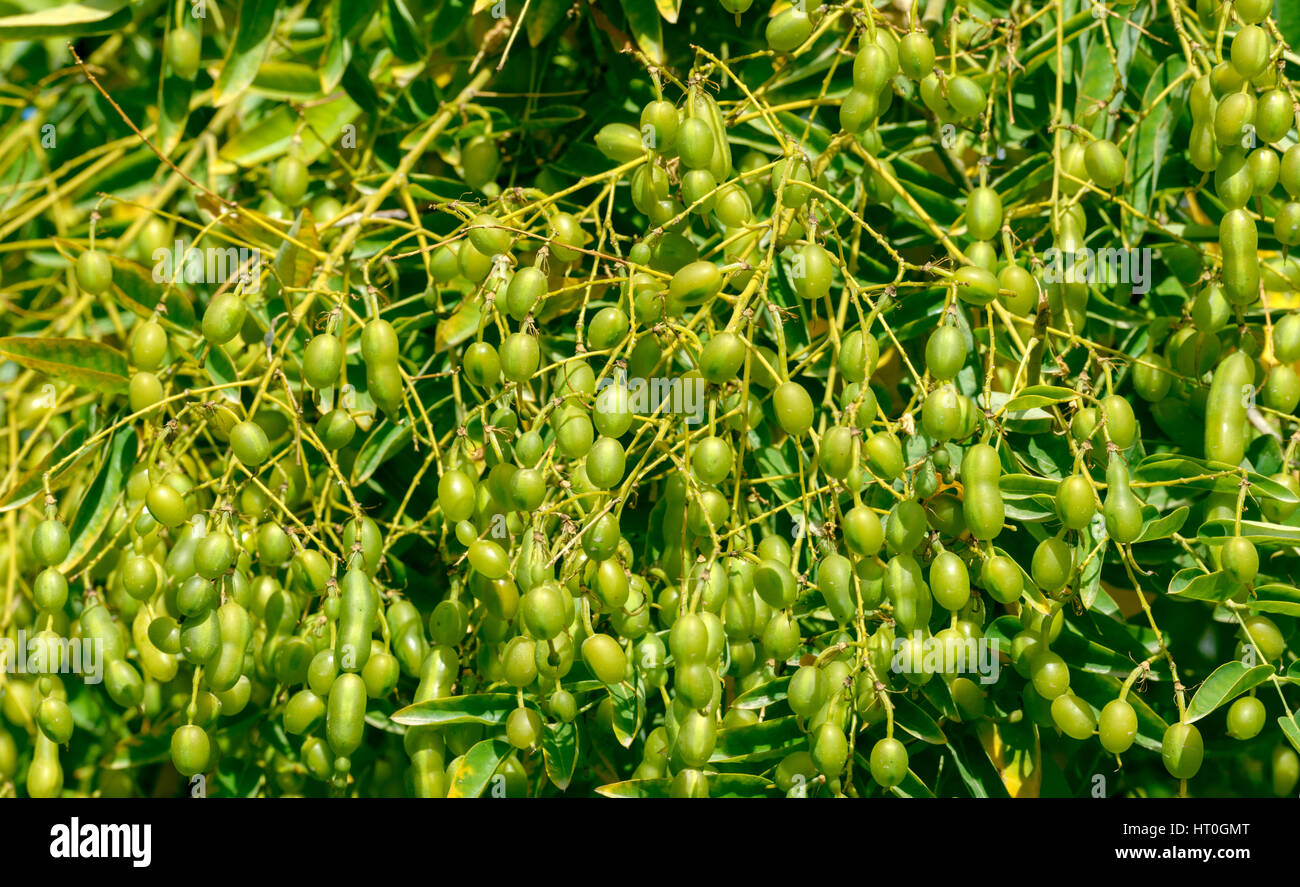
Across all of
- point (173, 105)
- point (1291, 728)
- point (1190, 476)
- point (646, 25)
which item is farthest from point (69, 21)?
point (1291, 728)

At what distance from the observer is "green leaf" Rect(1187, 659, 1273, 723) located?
675mm

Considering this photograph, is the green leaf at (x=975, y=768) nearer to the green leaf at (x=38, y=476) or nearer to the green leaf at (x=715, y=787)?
the green leaf at (x=715, y=787)

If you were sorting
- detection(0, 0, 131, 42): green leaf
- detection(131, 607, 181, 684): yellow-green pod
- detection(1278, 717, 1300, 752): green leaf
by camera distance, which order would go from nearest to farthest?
detection(1278, 717, 1300, 752): green leaf
detection(131, 607, 181, 684): yellow-green pod
detection(0, 0, 131, 42): green leaf

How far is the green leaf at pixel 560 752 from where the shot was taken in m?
0.73

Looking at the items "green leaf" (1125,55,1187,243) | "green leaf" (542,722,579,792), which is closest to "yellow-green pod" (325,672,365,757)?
"green leaf" (542,722,579,792)

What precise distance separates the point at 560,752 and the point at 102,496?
41 cm

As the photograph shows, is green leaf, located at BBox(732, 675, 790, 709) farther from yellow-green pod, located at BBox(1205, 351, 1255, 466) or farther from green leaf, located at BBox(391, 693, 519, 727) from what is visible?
yellow-green pod, located at BBox(1205, 351, 1255, 466)

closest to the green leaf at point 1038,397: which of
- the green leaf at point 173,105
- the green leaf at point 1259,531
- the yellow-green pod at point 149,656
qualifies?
the green leaf at point 1259,531

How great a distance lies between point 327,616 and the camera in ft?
2.36

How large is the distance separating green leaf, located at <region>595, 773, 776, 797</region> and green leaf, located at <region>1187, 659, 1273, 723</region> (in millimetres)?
265

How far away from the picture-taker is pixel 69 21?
36.0 inches

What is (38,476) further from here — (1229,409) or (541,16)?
(1229,409)
